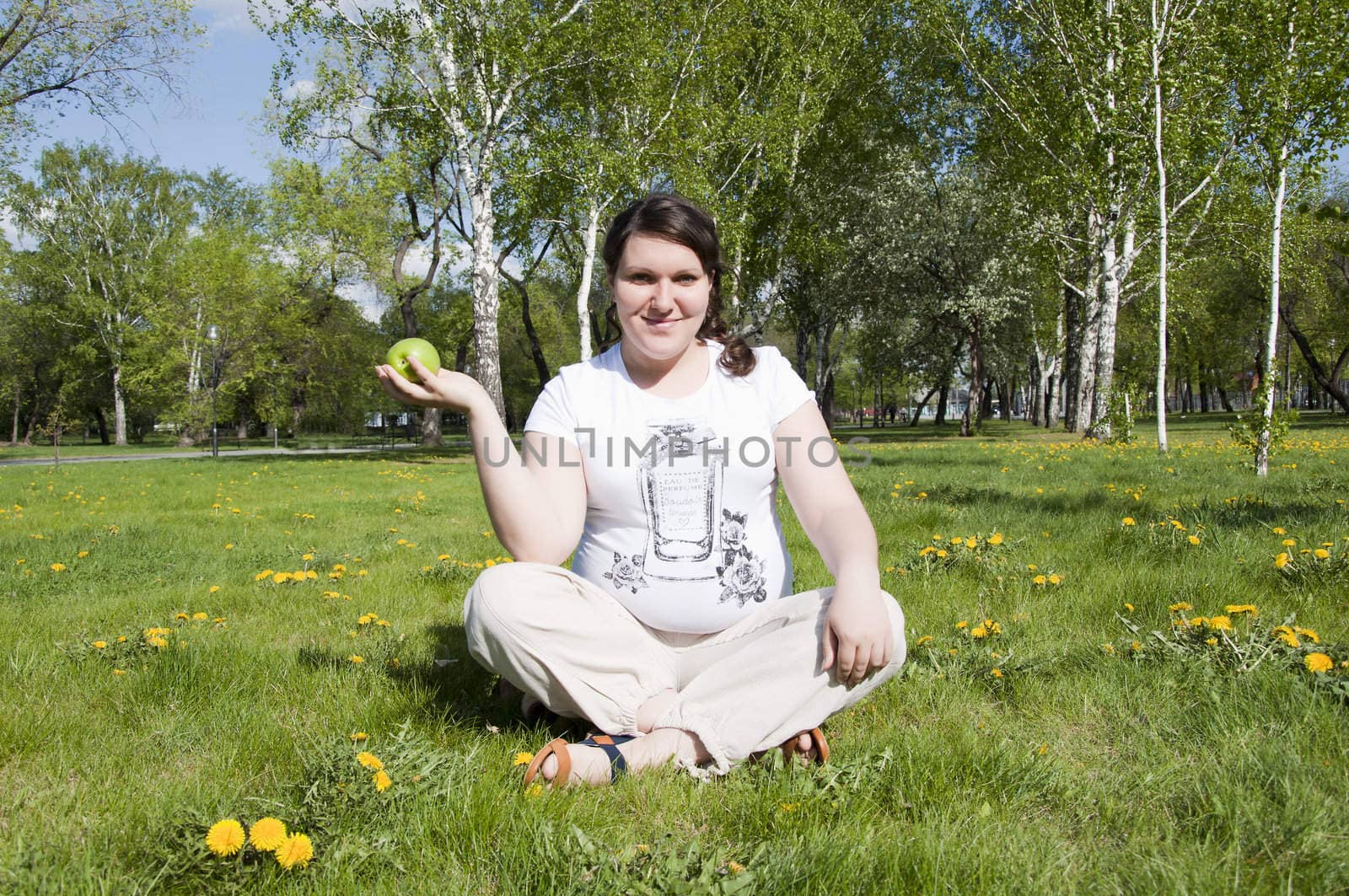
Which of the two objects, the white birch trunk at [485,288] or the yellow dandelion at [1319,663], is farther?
the white birch trunk at [485,288]

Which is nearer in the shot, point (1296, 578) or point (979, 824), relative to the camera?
point (979, 824)

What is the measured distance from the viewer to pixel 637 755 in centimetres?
204

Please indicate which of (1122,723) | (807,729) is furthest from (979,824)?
(1122,723)

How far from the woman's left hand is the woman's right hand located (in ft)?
3.81

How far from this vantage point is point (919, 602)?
3.65 metres

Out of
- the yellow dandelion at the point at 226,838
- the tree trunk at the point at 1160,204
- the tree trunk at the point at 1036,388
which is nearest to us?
the yellow dandelion at the point at 226,838

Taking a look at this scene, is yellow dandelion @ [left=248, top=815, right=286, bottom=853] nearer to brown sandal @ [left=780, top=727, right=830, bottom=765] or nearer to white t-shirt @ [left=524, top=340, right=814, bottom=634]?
white t-shirt @ [left=524, top=340, right=814, bottom=634]

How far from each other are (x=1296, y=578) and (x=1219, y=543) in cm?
67

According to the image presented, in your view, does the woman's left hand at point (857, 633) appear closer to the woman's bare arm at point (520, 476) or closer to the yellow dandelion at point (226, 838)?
the woman's bare arm at point (520, 476)

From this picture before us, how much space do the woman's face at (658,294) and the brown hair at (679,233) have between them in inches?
1.0

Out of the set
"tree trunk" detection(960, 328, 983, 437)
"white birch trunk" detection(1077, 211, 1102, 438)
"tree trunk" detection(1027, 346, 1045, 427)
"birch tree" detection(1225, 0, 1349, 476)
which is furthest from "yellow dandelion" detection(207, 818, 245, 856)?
"tree trunk" detection(1027, 346, 1045, 427)

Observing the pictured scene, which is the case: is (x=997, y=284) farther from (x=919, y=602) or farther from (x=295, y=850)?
(x=295, y=850)

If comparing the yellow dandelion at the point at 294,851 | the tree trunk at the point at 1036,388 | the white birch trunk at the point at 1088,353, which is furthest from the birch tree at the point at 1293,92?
the tree trunk at the point at 1036,388

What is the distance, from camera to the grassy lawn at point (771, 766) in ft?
5.11
